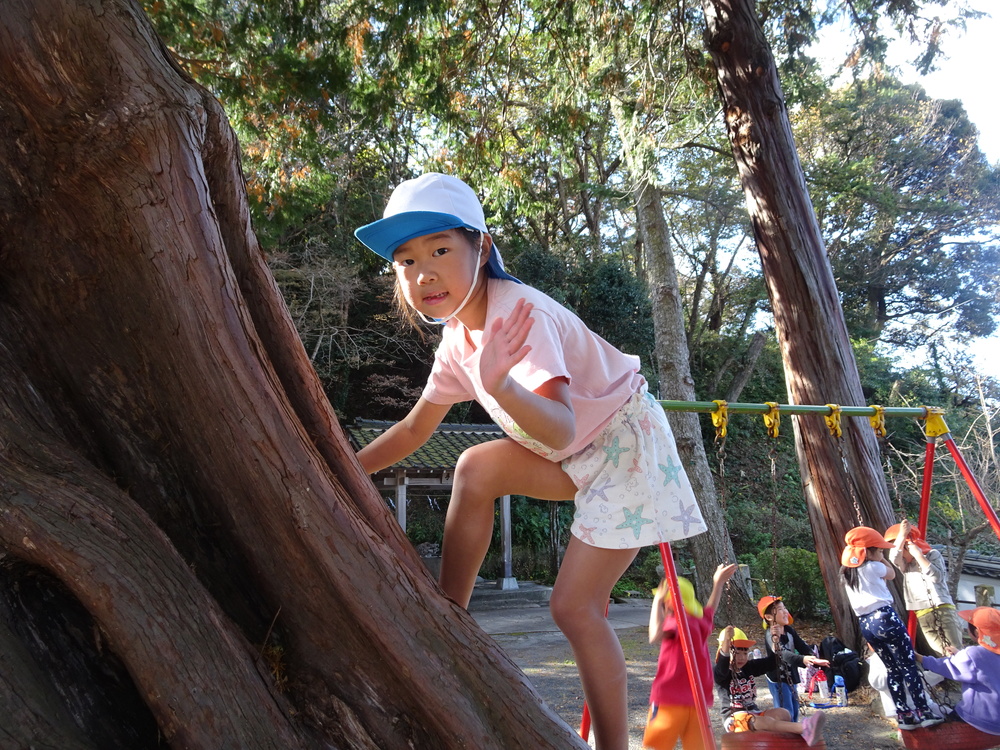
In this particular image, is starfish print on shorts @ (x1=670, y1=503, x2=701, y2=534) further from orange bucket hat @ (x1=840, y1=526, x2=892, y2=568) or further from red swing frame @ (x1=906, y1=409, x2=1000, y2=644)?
orange bucket hat @ (x1=840, y1=526, x2=892, y2=568)

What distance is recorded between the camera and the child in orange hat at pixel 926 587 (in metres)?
5.31

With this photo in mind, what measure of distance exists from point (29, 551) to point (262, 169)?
667 cm

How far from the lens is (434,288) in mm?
1920

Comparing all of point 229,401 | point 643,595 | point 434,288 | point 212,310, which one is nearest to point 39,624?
point 229,401

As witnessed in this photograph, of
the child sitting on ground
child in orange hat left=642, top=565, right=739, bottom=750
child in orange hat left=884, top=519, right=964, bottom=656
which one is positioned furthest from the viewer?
child in orange hat left=884, top=519, right=964, bottom=656

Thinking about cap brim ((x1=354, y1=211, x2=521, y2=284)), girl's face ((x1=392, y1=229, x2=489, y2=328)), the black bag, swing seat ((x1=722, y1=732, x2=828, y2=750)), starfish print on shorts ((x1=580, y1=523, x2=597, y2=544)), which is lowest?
the black bag

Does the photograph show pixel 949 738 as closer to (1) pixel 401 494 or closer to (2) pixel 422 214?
(2) pixel 422 214

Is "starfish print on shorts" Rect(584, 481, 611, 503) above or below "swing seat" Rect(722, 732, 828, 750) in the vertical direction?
above

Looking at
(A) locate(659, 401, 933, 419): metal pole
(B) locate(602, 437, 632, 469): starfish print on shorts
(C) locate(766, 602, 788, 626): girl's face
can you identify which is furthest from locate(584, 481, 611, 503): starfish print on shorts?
(C) locate(766, 602, 788, 626): girl's face

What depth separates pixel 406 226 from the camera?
6.17 ft

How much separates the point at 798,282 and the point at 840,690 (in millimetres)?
3394

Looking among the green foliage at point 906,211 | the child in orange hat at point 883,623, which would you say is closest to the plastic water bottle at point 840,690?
the child in orange hat at point 883,623

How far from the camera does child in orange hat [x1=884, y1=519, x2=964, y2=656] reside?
5.31m

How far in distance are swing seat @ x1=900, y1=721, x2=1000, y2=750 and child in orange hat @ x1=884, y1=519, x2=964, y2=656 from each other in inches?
33.8
